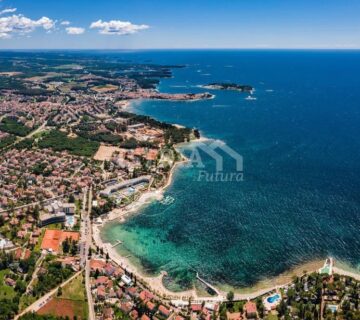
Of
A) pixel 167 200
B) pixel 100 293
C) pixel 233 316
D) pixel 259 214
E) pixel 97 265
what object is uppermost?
pixel 167 200

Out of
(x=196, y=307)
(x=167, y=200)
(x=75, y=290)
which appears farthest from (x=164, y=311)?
(x=167, y=200)

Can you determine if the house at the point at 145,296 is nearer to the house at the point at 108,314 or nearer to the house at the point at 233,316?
the house at the point at 108,314

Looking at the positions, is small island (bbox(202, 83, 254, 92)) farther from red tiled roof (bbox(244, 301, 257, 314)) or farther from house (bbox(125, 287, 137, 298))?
house (bbox(125, 287, 137, 298))

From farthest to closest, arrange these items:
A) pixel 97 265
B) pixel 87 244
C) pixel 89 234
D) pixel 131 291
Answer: pixel 89 234 → pixel 87 244 → pixel 97 265 → pixel 131 291

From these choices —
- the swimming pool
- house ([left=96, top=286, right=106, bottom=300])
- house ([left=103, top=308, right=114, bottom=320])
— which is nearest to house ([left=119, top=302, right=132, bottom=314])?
house ([left=103, top=308, right=114, bottom=320])

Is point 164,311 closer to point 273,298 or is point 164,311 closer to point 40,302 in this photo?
point 273,298

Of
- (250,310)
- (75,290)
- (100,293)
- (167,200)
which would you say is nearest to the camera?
(250,310)

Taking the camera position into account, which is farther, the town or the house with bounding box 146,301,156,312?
the town
